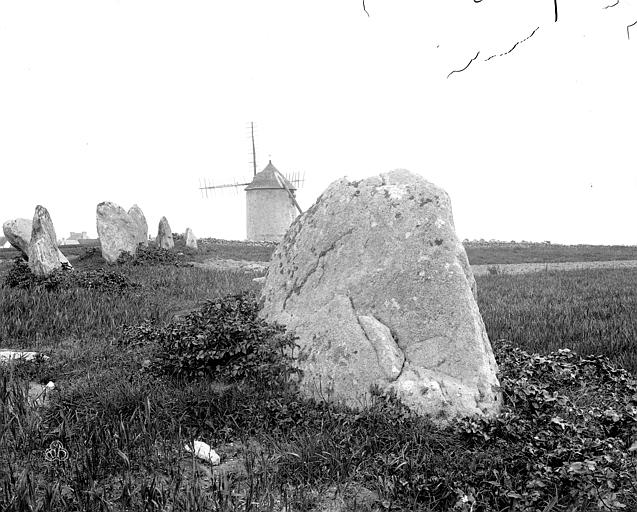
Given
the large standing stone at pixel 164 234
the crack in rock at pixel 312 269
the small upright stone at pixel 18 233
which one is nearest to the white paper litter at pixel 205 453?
the crack in rock at pixel 312 269

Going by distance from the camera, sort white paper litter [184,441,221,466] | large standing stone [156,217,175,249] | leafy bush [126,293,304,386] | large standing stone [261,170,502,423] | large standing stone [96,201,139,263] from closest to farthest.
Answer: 1. white paper litter [184,441,221,466]
2. large standing stone [261,170,502,423]
3. leafy bush [126,293,304,386]
4. large standing stone [96,201,139,263]
5. large standing stone [156,217,175,249]

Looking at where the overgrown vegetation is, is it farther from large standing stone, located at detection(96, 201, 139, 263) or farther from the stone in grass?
large standing stone, located at detection(96, 201, 139, 263)

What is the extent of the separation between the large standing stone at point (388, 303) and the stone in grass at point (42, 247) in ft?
42.1

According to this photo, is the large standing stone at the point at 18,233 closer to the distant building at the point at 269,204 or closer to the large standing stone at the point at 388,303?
the large standing stone at the point at 388,303

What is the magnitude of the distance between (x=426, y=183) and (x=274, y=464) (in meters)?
3.78

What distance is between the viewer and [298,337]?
6824 mm

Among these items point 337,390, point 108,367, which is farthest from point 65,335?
point 337,390

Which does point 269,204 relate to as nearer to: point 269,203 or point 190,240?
point 269,203

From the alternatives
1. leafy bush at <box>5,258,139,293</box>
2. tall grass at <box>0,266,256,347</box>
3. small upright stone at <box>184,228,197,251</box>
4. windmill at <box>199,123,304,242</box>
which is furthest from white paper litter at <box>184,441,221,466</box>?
windmill at <box>199,123,304,242</box>

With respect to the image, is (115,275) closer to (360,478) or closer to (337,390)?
(337,390)

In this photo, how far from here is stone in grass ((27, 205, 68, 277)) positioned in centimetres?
1797

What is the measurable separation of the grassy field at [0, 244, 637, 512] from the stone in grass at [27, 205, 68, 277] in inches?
394

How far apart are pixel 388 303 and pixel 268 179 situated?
4553 centimetres

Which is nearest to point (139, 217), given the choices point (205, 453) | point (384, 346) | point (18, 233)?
point (18, 233)
